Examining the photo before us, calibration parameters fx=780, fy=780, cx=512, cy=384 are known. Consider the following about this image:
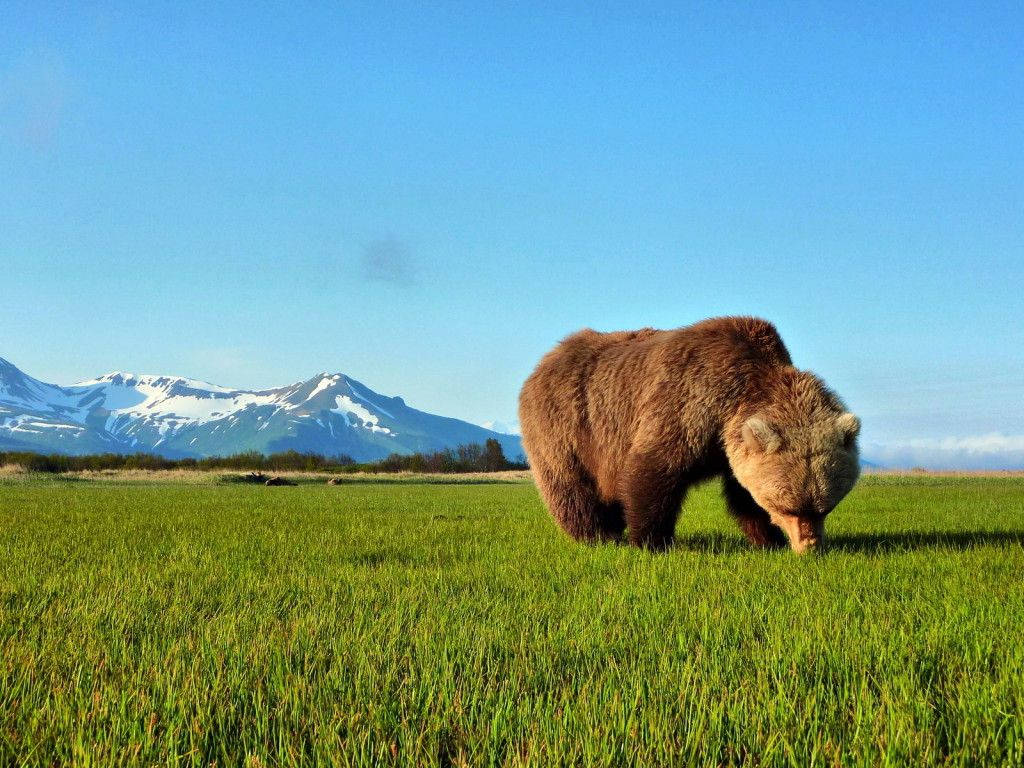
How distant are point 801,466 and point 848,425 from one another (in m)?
0.64

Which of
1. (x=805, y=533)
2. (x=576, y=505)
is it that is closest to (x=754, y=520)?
(x=805, y=533)

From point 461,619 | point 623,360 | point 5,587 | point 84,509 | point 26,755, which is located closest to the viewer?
point 26,755

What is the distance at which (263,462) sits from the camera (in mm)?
72625

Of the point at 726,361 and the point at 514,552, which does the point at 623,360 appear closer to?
the point at 726,361

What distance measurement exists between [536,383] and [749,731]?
734 centimetres

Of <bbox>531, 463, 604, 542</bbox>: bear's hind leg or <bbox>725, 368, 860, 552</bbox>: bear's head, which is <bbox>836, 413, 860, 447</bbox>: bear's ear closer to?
<bbox>725, 368, 860, 552</bbox>: bear's head

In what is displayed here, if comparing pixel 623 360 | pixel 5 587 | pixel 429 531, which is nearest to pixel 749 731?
pixel 5 587

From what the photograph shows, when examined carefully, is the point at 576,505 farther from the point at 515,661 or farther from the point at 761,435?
the point at 515,661

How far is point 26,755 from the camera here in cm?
242

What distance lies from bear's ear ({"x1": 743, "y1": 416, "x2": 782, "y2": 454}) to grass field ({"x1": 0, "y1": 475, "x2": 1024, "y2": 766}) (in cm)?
104

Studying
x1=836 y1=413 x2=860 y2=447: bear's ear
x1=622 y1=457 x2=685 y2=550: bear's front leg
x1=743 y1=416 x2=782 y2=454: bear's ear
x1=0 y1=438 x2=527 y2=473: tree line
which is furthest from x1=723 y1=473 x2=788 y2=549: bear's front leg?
x1=0 y1=438 x2=527 y2=473: tree line

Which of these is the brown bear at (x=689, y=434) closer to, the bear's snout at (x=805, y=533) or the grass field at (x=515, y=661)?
the bear's snout at (x=805, y=533)

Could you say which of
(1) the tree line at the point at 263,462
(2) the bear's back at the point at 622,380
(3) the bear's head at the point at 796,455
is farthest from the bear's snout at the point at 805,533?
(1) the tree line at the point at 263,462

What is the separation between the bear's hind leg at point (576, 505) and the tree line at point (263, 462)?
5222 centimetres
